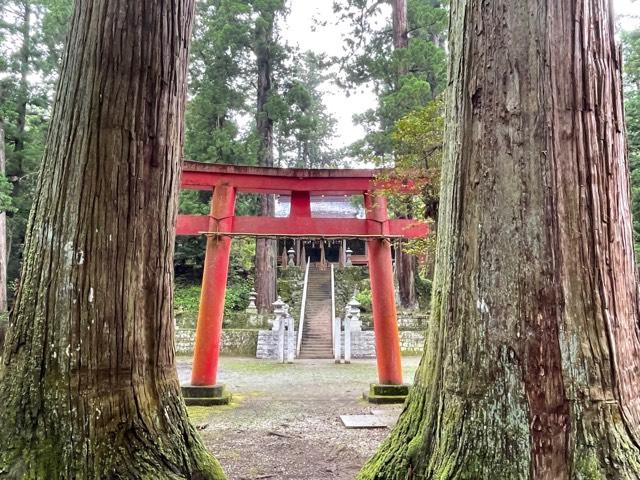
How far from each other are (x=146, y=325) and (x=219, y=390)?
16.2 feet

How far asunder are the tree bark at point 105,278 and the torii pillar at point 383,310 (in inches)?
187

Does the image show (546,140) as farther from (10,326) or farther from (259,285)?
(259,285)

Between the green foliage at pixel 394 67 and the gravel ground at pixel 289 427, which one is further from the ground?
the green foliage at pixel 394 67

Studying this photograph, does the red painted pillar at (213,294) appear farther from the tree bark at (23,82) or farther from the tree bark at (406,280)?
the tree bark at (23,82)

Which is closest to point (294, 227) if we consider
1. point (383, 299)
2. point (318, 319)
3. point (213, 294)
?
point (213, 294)

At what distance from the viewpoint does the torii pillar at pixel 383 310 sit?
6945 millimetres

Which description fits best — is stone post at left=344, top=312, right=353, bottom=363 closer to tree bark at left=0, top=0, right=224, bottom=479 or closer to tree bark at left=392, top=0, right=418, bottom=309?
tree bark at left=392, top=0, right=418, bottom=309

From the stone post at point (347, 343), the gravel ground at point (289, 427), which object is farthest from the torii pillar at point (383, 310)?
the stone post at point (347, 343)

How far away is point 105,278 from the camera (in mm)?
2199

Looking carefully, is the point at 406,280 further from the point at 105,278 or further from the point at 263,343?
the point at 105,278

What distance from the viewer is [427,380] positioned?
2199 mm

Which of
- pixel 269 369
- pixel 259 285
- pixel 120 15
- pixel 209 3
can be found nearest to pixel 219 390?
pixel 269 369

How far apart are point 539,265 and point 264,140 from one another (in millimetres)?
13597

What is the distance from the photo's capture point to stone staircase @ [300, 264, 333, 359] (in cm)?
1402
